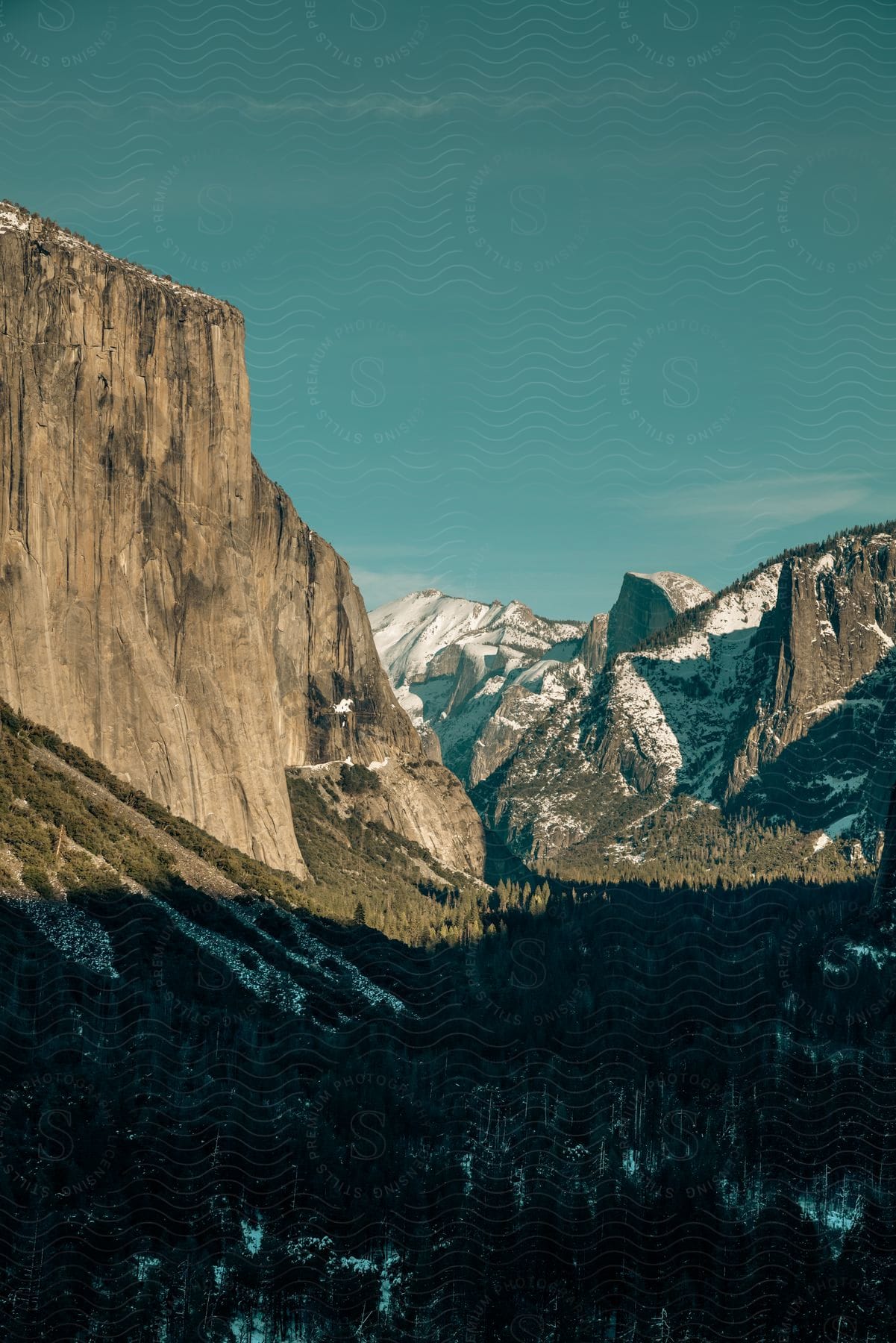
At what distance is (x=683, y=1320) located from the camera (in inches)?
4299

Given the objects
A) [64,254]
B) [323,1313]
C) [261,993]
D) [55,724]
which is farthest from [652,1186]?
[64,254]

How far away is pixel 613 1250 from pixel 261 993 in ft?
169

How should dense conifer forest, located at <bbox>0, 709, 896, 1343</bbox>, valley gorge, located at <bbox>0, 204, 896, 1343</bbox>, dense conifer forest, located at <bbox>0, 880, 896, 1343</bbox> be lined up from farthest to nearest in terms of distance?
valley gorge, located at <bbox>0, 204, 896, 1343</bbox> < dense conifer forest, located at <bbox>0, 709, 896, 1343</bbox> < dense conifer forest, located at <bbox>0, 880, 896, 1343</bbox>

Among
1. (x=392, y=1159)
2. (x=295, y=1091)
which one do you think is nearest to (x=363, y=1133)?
(x=392, y=1159)

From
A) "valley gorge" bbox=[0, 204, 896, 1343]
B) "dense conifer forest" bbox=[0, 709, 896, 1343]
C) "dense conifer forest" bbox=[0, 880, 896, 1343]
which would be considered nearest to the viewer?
"dense conifer forest" bbox=[0, 880, 896, 1343]

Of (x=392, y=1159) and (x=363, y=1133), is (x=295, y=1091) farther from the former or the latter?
(x=392, y=1159)

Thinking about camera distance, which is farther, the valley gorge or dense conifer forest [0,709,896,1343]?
the valley gorge

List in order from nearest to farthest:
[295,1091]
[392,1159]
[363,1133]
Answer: [392,1159] < [363,1133] < [295,1091]

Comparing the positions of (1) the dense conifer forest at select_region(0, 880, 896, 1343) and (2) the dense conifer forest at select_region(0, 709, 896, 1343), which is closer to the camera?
(1) the dense conifer forest at select_region(0, 880, 896, 1343)

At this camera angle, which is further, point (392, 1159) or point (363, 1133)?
point (363, 1133)

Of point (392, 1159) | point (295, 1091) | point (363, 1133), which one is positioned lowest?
point (392, 1159)

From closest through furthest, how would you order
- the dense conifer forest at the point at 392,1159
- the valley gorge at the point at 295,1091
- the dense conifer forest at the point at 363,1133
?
the dense conifer forest at the point at 392,1159, the dense conifer forest at the point at 363,1133, the valley gorge at the point at 295,1091

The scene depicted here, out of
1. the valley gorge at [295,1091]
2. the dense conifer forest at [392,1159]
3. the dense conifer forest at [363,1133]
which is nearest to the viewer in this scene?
the dense conifer forest at [392,1159]

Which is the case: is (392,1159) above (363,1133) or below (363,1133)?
below
